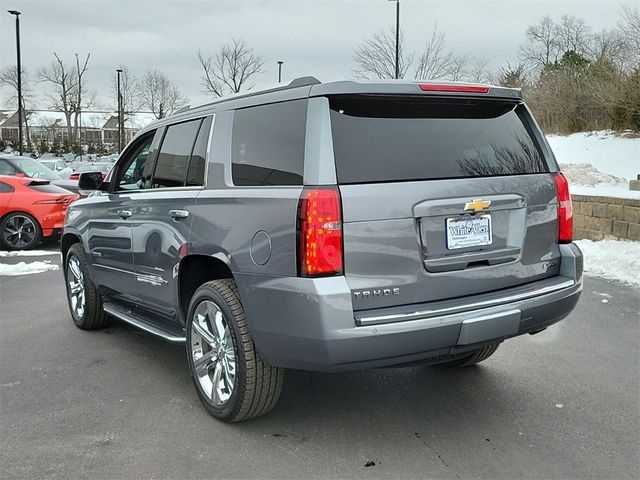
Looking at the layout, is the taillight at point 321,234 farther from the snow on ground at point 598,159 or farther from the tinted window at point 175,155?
the snow on ground at point 598,159

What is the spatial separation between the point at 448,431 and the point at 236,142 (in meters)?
2.06

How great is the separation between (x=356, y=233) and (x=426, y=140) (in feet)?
2.35

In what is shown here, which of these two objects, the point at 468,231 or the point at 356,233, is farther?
the point at 468,231

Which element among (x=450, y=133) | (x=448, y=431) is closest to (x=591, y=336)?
(x=448, y=431)

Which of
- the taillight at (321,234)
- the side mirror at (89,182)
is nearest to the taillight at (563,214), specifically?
the taillight at (321,234)

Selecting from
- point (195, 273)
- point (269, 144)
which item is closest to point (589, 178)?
Answer: point (195, 273)

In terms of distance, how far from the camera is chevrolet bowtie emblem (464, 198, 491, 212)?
307cm

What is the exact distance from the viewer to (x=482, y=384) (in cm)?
407

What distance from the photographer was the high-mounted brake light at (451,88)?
3148 mm

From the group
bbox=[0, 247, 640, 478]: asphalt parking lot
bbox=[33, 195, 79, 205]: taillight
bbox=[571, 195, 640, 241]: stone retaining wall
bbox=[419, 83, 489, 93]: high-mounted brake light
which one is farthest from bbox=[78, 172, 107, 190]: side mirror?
bbox=[571, 195, 640, 241]: stone retaining wall

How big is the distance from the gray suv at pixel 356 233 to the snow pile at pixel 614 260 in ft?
14.8

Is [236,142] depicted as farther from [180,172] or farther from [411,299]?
[411,299]

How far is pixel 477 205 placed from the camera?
310 cm

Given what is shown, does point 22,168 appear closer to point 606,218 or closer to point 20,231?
point 20,231
